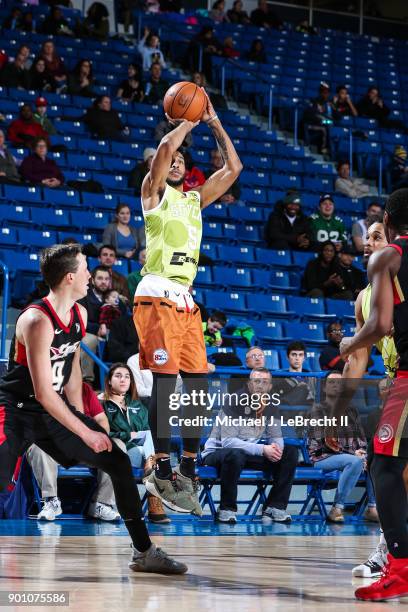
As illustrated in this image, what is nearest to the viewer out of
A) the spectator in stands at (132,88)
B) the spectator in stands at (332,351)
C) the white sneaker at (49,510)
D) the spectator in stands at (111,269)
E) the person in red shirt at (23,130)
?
the white sneaker at (49,510)

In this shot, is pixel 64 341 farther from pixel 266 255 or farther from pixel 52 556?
pixel 266 255

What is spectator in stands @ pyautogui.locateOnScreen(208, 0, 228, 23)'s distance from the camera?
20983 mm

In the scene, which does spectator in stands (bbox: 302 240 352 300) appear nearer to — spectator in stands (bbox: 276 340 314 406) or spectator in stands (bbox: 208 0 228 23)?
spectator in stands (bbox: 276 340 314 406)

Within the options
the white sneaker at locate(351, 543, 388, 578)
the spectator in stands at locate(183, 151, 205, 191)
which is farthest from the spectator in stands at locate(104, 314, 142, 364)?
the white sneaker at locate(351, 543, 388, 578)

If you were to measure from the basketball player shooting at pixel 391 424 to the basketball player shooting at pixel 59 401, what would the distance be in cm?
119

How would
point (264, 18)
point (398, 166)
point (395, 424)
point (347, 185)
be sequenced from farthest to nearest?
point (264, 18), point (398, 166), point (347, 185), point (395, 424)

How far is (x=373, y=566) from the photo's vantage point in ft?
17.4

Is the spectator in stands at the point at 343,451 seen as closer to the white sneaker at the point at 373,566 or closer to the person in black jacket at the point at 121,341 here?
the person in black jacket at the point at 121,341

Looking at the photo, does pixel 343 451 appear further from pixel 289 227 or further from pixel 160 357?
pixel 289 227

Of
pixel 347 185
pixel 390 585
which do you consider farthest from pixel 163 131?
pixel 390 585

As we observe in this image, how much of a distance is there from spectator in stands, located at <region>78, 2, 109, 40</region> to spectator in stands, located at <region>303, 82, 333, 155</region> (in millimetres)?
4010

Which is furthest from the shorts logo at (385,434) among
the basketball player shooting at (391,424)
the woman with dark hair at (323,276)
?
the woman with dark hair at (323,276)

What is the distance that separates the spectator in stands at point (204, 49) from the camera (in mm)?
18891

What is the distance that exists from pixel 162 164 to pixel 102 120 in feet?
30.4
